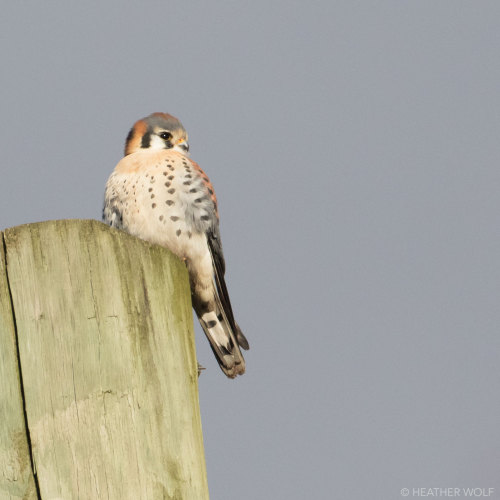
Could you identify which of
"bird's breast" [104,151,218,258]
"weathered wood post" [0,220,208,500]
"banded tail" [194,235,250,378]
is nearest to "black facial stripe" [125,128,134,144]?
"bird's breast" [104,151,218,258]

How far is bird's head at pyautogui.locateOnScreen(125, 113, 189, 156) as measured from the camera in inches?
183

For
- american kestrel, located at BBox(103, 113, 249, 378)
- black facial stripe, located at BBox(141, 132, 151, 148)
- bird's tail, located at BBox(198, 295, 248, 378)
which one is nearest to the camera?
bird's tail, located at BBox(198, 295, 248, 378)

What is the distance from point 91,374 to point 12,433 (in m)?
0.23

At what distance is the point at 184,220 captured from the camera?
4.09 metres

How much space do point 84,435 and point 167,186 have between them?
238 centimetres

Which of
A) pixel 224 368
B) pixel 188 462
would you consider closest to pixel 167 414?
pixel 188 462

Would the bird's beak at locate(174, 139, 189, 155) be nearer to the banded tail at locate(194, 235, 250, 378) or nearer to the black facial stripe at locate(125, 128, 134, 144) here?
the black facial stripe at locate(125, 128, 134, 144)

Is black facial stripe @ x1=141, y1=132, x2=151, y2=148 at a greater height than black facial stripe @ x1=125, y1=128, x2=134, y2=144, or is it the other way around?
black facial stripe @ x1=125, y1=128, x2=134, y2=144

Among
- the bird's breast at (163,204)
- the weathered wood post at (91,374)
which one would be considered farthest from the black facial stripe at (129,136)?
the weathered wood post at (91,374)

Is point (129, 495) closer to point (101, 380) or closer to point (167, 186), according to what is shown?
point (101, 380)

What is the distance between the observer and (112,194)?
4.17 m

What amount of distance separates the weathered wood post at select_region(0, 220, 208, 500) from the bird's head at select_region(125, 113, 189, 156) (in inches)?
105

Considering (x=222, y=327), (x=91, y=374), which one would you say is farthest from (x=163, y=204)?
(x=91, y=374)

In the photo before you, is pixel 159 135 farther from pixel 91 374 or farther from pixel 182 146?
pixel 91 374
